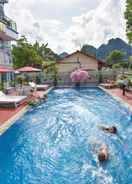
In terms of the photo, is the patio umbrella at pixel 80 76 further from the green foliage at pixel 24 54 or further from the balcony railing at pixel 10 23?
the green foliage at pixel 24 54

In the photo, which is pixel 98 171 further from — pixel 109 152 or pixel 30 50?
pixel 30 50

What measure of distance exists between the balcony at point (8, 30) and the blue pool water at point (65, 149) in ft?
40.4

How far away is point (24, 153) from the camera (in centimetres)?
1077

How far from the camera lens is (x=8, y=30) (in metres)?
29.5

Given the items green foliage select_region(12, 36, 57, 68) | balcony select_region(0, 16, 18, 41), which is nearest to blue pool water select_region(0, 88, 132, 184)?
balcony select_region(0, 16, 18, 41)

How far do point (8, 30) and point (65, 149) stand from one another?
21056mm

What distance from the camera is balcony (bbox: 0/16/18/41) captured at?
27.4 meters

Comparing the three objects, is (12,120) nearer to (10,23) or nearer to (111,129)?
Answer: (111,129)

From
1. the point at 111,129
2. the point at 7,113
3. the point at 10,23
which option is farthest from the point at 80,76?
the point at 111,129

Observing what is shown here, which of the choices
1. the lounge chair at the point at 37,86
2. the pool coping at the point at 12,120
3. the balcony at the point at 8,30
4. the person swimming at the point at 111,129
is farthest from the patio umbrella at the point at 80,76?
the person swimming at the point at 111,129

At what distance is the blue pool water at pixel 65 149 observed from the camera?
8.65 meters

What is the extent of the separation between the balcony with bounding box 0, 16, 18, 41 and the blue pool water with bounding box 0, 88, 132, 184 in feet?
40.4

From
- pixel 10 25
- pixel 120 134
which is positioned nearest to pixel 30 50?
pixel 10 25

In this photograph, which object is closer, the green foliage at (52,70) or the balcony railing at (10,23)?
the balcony railing at (10,23)
